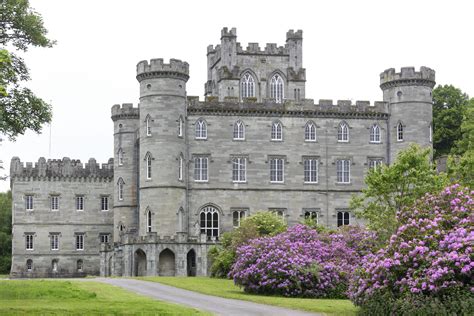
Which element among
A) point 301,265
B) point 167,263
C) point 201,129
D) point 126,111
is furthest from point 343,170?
point 301,265

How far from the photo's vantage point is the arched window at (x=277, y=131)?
69438mm

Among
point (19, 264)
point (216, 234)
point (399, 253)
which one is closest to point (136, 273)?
point (216, 234)

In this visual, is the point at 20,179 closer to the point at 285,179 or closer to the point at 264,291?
the point at 285,179

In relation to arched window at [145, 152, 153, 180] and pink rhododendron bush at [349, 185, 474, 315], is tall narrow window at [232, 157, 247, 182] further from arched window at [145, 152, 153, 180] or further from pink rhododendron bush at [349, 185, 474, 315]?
pink rhododendron bush at [349, 185, 474, 315]

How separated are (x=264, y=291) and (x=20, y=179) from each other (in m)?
45.0

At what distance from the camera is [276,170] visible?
69125 millimetres

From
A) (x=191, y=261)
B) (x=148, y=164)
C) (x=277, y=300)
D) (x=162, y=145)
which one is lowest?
(x=277, y=300)

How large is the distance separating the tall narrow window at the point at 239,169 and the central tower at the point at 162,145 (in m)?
3.99

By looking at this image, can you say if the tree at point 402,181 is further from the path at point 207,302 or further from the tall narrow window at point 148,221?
the tall narrow window at point 148,221

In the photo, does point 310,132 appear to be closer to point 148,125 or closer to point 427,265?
point 148,125

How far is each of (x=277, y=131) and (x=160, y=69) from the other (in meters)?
10.1

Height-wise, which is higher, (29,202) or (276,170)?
(276,170)

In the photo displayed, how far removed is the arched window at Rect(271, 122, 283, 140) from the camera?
69.4 metres

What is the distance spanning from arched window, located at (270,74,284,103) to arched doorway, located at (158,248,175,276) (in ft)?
70.7
